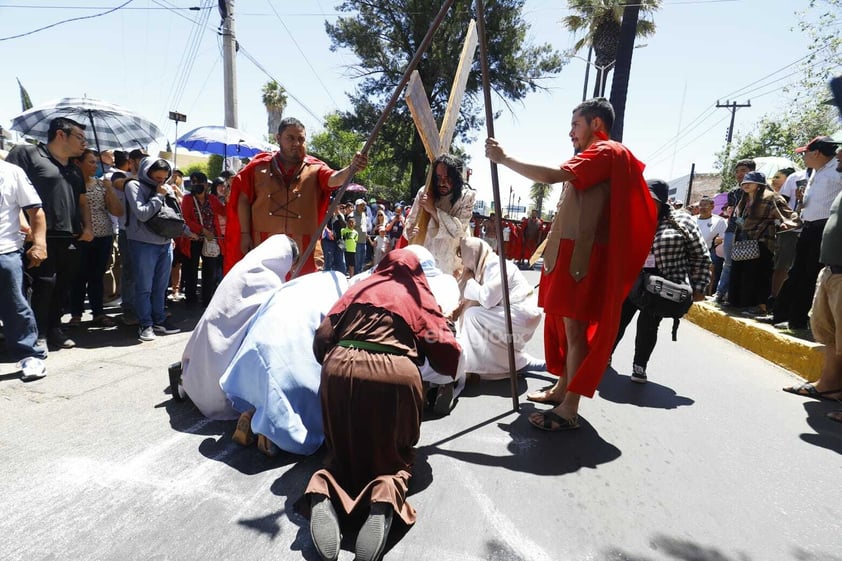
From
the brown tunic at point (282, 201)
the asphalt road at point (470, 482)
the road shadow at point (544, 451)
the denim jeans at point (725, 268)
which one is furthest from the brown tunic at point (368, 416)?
the denim jeans at point (725, 268)

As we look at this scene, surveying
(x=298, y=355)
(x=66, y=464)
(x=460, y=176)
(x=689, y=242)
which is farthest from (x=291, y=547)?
(x=689, y=242)

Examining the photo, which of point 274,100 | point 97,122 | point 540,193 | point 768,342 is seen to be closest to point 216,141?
point 97,122

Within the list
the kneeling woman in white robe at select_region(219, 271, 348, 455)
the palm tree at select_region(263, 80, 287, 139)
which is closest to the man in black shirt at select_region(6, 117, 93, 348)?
the kneeling woman in white robe at select_region(219, 271, 348, 455)

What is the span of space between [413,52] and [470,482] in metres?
19.1

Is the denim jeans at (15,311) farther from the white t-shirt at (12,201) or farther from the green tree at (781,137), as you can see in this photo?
the green tree at (781,137)

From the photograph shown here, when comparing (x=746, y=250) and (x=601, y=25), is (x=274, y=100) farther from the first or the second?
(x=746, y=250)

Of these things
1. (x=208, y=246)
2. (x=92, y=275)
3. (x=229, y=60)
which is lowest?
(x=92, y=275)

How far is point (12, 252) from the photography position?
11.5ft

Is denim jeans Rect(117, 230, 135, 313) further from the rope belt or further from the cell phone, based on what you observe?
the cell phone

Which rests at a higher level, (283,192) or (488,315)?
(283,192)

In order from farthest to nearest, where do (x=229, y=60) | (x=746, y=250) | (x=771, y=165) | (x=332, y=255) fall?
(x=332, y=255), (x=229, y=60), (x=771, y=165), (x=746, y=250)

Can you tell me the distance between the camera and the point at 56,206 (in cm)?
414

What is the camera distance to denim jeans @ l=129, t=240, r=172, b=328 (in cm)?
473

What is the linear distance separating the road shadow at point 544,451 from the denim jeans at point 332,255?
289 inches
